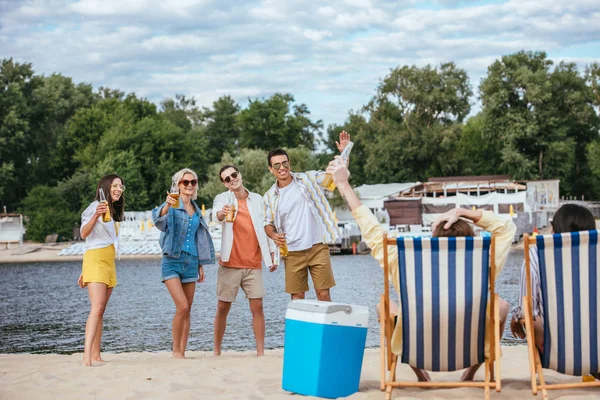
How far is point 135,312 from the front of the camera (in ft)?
57.4

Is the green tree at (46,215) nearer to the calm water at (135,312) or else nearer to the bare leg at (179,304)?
the calm water at (135,312)

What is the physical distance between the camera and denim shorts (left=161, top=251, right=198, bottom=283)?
7512mm

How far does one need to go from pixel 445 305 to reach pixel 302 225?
2634mm

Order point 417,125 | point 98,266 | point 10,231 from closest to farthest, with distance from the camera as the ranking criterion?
point 98,266
point 10,231
point 417,125

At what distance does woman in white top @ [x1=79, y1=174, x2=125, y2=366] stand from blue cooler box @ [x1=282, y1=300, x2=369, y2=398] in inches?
96.8

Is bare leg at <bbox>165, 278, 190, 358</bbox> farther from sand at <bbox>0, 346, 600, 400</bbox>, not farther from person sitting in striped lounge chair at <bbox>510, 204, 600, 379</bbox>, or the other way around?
person sitting in striped lounge chair at <bbox>510, 204, 600, 379</bbox>

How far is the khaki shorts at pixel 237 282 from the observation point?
772 cm

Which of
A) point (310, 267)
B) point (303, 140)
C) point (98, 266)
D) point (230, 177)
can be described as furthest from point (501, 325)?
point (303, 140)

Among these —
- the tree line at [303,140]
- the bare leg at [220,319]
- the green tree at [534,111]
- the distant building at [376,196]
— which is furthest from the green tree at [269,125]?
the bare leg at [220,319]

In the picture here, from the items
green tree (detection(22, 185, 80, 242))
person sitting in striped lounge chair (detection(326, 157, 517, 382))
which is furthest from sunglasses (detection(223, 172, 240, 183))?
green tree (detection(22, 185, 80, 242))

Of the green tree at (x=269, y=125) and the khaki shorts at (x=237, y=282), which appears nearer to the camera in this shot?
the khaki shorts at (x=237, y=282)

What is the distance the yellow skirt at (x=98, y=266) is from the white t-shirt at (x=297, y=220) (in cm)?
168

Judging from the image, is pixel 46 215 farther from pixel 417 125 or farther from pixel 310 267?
pixel 310 267

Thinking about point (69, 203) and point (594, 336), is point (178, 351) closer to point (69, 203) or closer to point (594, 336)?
point (594, 336)
